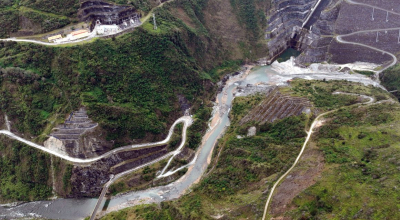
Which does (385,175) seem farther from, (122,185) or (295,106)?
(122,185)

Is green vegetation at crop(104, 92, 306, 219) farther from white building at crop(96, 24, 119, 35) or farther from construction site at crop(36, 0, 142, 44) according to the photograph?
construction site at crop(36, 0, 142, 44)

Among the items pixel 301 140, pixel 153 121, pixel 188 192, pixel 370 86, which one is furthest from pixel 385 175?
pixel 153 121

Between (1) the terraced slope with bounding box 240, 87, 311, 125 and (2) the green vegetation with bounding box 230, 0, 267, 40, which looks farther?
(2) the green vegetation with bounding box 230, 0, 267, 40

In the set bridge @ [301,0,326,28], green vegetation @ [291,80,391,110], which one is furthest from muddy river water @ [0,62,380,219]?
bridge @ [301,0,326,28]

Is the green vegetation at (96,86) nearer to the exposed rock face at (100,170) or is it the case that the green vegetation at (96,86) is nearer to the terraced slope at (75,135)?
the terraced slope at (75,135)

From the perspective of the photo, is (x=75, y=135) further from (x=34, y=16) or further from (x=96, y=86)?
(x=34, y=16)

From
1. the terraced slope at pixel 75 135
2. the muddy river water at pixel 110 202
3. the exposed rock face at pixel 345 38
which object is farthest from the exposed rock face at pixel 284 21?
the terraced slope at pixel 75 135
